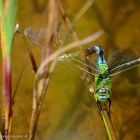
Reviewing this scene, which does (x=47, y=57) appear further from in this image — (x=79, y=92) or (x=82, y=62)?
(x=79, y=92)

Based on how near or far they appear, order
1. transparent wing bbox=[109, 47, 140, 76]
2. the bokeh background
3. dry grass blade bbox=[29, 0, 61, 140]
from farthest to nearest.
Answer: the bokeh background
transparent wing bbox=[109, 47, 140, 76]
dry grass blade bbox=[29, 0, 61, 140]

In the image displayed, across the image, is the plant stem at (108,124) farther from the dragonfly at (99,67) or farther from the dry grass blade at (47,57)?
the dry grass blade at (47,57)

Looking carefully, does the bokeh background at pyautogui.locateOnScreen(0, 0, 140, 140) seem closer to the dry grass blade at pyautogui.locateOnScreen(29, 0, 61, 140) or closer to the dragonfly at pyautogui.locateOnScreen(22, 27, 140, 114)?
the dragonfly at pyautogui.locateOnScreen(22, 27, 140, 114)

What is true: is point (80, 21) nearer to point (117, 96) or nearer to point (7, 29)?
point (117, 96)

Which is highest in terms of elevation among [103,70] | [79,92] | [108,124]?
[79,92]

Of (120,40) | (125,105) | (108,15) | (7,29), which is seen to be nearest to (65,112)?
(125,105)

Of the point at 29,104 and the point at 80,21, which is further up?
the point at 80,21

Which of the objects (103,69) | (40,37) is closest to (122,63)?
(103,69)

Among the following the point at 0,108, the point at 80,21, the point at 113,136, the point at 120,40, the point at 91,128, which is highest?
the point at 80,21

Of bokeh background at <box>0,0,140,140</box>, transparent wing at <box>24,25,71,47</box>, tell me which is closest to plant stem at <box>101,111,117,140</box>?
transparent wing at <box>24,25,71,47</box>
